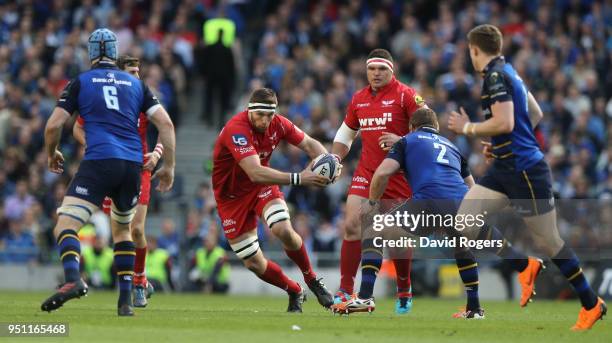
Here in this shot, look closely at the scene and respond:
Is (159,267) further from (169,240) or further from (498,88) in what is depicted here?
(498,88)

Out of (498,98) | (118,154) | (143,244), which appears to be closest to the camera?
(498,98)

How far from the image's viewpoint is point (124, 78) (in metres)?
12.2

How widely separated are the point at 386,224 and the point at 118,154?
307cm

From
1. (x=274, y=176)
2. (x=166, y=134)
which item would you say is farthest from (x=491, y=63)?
(x=166, y=134)

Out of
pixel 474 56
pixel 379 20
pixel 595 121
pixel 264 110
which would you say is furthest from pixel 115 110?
pixel 379 20

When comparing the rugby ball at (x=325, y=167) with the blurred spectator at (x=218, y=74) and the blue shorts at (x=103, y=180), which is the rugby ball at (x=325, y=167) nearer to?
the blue shorts at (x=103, y=180)

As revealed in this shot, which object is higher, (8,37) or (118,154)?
(8,37)

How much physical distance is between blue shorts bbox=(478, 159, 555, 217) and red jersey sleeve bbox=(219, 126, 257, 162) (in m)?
2.71

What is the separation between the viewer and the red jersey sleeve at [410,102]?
13933 millimetres

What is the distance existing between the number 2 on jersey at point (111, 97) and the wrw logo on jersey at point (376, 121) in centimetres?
316

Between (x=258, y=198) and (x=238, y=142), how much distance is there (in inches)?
31.2

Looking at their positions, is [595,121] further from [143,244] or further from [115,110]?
[115,110]

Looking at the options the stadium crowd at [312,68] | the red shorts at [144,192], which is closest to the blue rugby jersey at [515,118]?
the red shorts at [144,192]

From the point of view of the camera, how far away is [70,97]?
1205 centimetres
